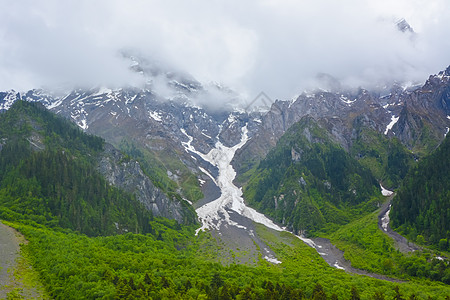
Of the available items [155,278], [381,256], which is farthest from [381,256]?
[155,278]

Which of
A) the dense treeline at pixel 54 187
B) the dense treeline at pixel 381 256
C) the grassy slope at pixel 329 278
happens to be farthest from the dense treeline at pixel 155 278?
the dense treeline at pixel 54 187

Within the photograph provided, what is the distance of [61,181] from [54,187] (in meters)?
5.02

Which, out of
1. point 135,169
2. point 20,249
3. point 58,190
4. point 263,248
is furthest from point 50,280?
point 135,169

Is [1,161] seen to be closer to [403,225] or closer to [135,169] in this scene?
[135,169]

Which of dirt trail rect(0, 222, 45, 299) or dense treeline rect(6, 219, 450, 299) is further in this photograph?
dense treeline rect(6, 219, 450, 299)

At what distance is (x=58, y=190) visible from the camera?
12162cm

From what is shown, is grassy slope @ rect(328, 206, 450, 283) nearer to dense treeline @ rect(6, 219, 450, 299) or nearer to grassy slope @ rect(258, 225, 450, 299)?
grassy slope @ rect(258, 225, 450, 299)

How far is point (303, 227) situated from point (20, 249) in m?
129

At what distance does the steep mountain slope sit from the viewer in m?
115

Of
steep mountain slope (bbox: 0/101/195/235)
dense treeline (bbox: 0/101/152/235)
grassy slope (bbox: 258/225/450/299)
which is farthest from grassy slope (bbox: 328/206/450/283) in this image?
dense treeline (bbox: 0/101/152/235)

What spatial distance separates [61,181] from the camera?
127m

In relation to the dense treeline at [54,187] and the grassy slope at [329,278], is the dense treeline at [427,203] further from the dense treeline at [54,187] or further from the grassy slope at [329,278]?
the dense treeline at [54,187]

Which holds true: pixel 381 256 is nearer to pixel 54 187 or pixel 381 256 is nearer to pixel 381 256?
pixel 381 256

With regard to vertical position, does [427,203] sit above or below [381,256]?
above
